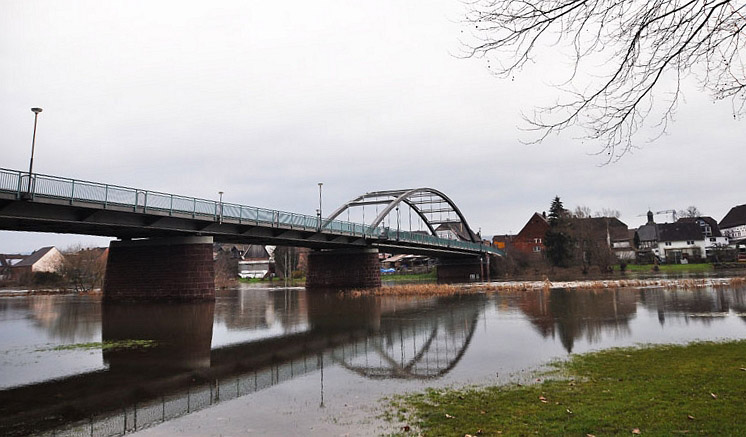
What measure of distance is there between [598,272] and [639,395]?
68.3 m

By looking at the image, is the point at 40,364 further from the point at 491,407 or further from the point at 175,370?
the point at 491,407

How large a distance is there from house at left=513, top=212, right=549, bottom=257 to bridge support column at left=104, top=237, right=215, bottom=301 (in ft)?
231

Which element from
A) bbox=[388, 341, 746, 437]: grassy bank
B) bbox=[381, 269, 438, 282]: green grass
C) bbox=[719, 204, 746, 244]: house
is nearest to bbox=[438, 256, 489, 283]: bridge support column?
bbox=[381, 269, 438, 282]: green grass

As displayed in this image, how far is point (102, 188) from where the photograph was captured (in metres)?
24.5

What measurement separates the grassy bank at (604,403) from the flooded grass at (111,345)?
30.6 feet

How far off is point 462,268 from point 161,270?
57.3 metres

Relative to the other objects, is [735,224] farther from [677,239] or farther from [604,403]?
[604,403]

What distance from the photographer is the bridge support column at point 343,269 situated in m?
48.7

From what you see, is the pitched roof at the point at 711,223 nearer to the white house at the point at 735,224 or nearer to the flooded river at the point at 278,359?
the white house at the point at 735,224

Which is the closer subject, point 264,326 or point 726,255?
point 264,326

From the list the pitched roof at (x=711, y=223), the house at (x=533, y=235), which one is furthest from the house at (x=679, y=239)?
the house at (x=533, y=235)

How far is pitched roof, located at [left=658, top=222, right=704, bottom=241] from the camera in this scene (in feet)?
310

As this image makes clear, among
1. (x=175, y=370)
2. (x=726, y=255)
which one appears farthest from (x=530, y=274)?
(x=175, y=370)

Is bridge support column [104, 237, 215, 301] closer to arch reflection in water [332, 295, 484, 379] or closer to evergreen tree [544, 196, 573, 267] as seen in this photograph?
arch reflection in water [332, 295, 484, 379]
